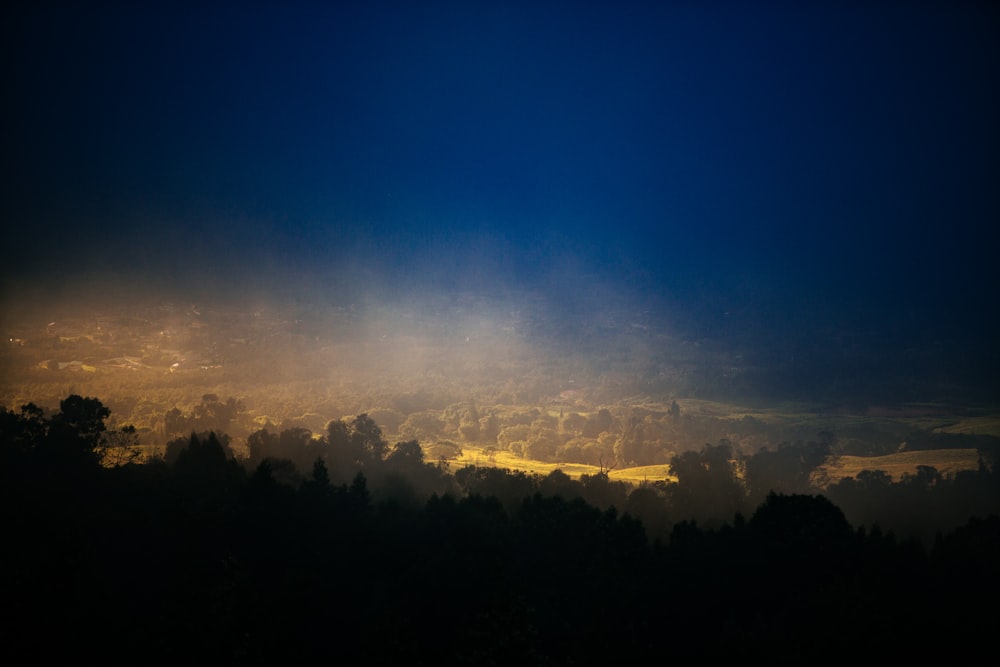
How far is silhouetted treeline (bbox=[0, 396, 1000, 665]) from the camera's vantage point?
2030 cm

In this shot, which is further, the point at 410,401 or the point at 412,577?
the point at 410,401

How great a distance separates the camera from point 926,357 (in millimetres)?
188375

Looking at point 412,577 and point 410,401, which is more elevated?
point 410,401

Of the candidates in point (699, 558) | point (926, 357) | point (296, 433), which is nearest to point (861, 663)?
point (699, 558)

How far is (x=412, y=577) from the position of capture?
84.8ft

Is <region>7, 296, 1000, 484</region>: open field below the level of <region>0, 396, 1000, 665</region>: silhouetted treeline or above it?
above

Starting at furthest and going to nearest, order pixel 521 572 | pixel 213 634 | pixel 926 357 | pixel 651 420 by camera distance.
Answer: pixel 926 357, pixel 651 420, pixel 521 572, pixel 213 634

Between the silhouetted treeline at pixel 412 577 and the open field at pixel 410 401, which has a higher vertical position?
the open field at pixel 410 401

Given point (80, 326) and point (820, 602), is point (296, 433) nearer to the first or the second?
point (820, 602)

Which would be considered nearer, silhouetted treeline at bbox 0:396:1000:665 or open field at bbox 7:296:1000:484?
silhouetted treeline at bbox 0:396:1000:665

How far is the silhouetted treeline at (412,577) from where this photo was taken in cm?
2030

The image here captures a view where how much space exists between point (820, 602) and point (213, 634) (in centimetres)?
2463

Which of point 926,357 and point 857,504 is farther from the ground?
point 926,357

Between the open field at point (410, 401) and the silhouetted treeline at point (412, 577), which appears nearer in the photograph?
the silhouetted treeline at point (412, 577)
